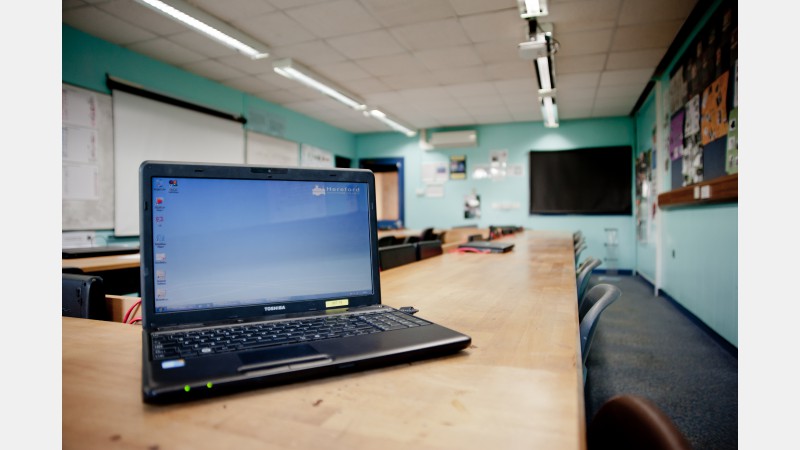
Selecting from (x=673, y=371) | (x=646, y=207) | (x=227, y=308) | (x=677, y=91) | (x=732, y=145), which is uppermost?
(x=677, y=91)

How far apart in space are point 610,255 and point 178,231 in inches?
309

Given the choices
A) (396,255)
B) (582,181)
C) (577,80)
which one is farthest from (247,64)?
(582,181)

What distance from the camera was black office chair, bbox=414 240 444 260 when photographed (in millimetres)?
2209

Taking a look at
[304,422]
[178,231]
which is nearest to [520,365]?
[304,422]

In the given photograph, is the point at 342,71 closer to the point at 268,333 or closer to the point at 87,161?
the point at 87,161

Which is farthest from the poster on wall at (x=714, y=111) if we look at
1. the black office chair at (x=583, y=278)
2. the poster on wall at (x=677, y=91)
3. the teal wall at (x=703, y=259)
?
the black office chair at (x=583, y=278)

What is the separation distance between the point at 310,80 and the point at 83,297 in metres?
4.58

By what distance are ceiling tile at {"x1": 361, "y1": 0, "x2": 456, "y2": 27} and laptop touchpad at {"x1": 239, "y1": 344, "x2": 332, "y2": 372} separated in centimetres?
337

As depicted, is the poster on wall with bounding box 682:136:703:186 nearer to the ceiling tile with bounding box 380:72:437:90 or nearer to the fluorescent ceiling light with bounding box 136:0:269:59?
the ceiling tile with bounding box 380:72:437:90

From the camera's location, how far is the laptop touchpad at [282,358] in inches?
21.3

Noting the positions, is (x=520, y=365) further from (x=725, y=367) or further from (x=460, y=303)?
(x=725, y=367)

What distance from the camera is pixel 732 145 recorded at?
2.84 meters

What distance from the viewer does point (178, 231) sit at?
2.37 ft

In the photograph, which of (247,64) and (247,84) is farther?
(247,84)
